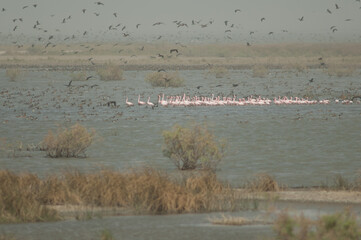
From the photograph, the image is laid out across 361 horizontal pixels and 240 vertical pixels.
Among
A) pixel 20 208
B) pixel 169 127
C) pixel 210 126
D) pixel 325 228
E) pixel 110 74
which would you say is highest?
pixel 110 74

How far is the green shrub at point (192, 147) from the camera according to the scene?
25688mm

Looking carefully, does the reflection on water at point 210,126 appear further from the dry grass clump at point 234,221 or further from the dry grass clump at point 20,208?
the dry grass clump at point 234,221

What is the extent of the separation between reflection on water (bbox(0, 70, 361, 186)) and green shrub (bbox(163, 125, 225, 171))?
21.3 inches

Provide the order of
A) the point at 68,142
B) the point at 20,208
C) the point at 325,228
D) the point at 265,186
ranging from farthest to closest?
the point at 68,142
the point at 265,186
the point at 20,208
the point at 325,228

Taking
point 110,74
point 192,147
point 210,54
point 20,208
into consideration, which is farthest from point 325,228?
point 210,54

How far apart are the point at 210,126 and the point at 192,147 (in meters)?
14.4

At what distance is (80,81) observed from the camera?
249ft

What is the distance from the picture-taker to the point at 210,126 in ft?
133

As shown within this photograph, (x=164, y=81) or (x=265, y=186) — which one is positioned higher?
(x=164, y=81)

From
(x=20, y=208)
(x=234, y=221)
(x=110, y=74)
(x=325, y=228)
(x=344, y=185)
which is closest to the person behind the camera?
(x=325, y=228)

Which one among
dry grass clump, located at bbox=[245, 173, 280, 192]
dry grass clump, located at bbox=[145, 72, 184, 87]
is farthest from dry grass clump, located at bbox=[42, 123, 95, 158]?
dry grass clump, located at bbox=[145, 72, 184, 87]

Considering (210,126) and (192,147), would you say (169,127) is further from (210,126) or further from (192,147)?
(192,147)

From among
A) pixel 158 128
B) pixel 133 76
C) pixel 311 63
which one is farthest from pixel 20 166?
pixel 311 63

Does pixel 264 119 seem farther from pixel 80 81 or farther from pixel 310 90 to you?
pixel 80 81
